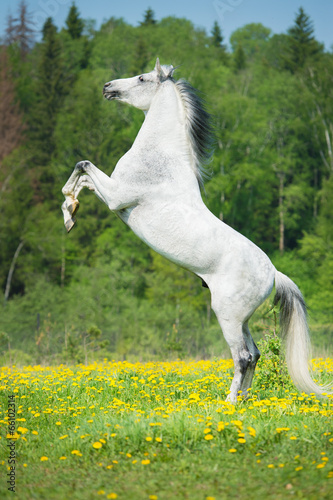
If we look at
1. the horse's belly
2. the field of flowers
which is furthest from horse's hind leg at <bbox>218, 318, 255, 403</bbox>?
the horse's belly

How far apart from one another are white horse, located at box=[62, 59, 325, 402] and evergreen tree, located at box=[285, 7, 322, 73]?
43.2m

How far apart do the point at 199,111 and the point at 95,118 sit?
120 feet

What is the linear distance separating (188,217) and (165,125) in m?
1.20

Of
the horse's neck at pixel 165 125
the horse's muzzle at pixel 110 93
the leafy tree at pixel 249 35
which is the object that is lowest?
the horse's neck at pixel 165 125

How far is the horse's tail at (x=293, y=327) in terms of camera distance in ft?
20.3

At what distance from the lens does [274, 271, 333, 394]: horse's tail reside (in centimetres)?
620

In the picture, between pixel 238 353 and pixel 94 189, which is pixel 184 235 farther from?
pixel 238 353

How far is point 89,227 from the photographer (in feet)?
133

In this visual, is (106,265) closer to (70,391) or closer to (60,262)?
(60,262)

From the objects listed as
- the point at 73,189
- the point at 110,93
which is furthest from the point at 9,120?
the point at 73,189

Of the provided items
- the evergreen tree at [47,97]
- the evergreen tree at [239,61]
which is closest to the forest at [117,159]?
the evergreen tree at [47,97]

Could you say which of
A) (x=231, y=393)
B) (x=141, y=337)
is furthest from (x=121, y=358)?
(x=231, y=393)

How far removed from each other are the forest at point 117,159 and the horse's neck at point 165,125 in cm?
2362

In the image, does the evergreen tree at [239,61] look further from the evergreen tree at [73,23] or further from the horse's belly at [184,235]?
the horse's belly at [184,235]
